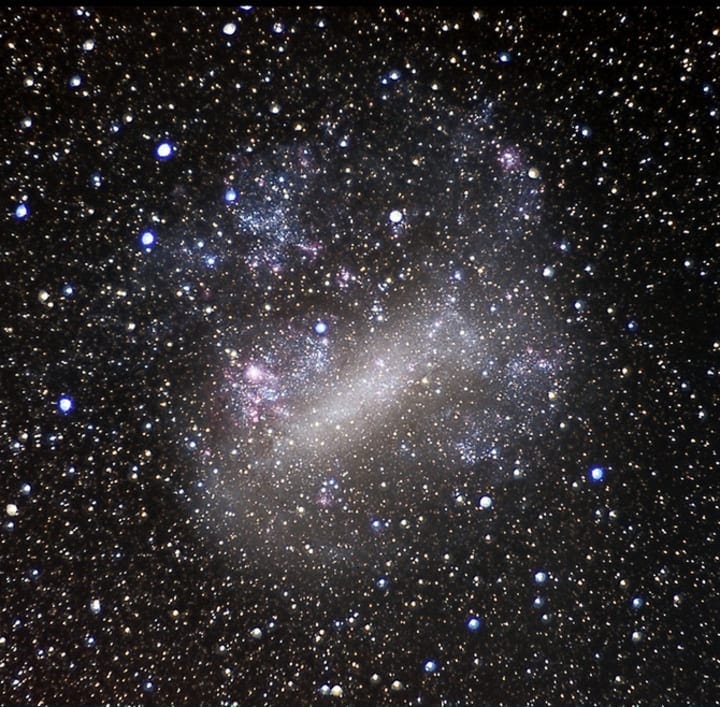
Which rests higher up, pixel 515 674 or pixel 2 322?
pixel 2 322

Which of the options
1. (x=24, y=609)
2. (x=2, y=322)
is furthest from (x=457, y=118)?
(x=24, y=609)

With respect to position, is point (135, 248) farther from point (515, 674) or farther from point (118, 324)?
point (515, 674)

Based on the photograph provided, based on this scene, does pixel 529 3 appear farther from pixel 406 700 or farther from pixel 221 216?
pixel 406 700

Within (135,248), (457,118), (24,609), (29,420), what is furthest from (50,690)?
(457,118)

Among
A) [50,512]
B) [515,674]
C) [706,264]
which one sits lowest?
[515,674]

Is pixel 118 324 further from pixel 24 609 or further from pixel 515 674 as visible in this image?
pixel 515 674

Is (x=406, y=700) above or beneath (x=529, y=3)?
beneath
